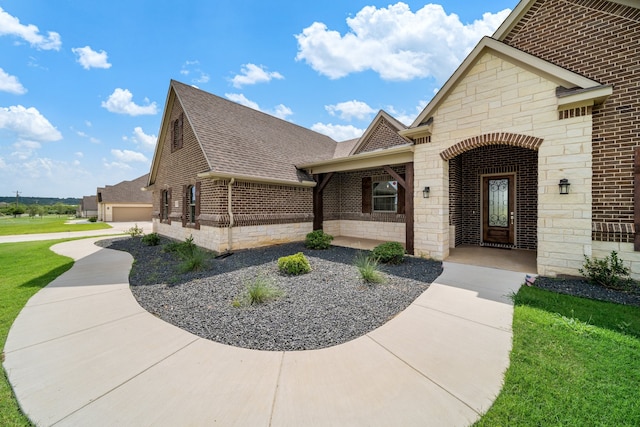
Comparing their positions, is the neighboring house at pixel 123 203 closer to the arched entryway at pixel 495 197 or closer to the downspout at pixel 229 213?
the downspout at pixel 229 213

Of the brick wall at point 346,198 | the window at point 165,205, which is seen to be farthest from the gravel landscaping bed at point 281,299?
the window at point 165,205

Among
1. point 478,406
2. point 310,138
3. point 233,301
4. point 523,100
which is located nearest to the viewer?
point 478,406

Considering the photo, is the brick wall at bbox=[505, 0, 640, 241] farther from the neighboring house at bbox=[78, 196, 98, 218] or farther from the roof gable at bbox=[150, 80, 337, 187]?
the neighboring house at bbox=[78, 196, 98, 218]

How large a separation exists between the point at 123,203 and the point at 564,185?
4187 centimetres

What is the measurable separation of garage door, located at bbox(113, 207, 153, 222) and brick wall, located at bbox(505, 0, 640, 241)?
4178 cm

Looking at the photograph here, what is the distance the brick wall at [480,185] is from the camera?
27.8 ft

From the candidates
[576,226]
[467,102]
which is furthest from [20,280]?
[576,226]

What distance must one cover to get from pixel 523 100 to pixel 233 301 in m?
8.13

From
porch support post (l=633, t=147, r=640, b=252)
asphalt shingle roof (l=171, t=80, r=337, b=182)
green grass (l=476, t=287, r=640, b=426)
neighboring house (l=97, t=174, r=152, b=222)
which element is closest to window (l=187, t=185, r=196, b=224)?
asphalt shingle roof (l=171, t=80, r=337, b=182)

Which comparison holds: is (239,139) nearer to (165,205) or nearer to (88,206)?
(165,205)

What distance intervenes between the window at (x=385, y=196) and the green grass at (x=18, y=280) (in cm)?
1095

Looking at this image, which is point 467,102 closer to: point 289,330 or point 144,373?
point 289,330

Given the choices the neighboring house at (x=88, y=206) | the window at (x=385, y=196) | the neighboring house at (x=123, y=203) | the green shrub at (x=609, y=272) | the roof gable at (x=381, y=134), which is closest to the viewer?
the green shrub at (x=609, y=272)

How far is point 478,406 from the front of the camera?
→ 2281 mm
